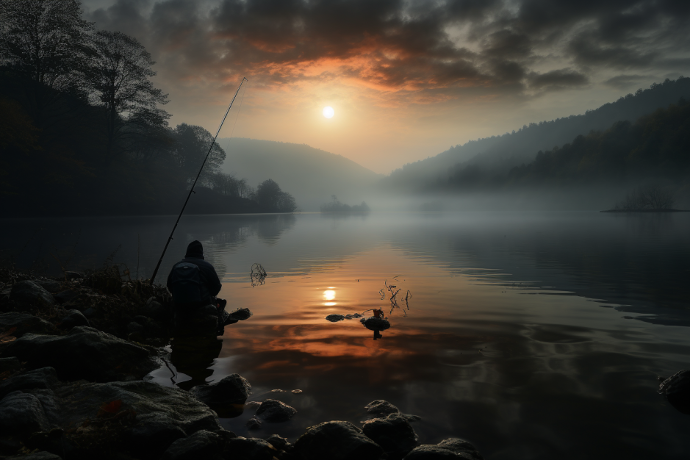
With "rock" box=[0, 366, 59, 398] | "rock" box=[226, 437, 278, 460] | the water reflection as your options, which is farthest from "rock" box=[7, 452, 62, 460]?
the water reflection

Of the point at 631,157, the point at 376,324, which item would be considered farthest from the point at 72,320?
the point at 631,157

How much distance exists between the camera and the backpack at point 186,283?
8.90 m

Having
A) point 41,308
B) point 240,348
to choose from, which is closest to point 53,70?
point 41,308

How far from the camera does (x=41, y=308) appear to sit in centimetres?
894

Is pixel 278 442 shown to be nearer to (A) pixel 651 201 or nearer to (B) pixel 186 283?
(B) pixel 186 283

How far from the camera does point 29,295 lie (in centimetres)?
908

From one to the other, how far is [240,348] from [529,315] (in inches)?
310

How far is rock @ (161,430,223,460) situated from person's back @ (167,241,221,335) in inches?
213

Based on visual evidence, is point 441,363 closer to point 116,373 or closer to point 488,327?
point 488,327

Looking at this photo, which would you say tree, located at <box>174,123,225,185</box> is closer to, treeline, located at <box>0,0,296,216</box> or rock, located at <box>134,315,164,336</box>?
treeline, located at <box>0,0,296,216</box>

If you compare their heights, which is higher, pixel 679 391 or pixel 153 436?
pixel 153 436

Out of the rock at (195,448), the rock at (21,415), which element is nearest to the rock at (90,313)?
the rock at (21,415)

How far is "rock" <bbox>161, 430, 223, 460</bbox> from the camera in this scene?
3.77 metres

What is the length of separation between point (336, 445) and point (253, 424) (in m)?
1.41
